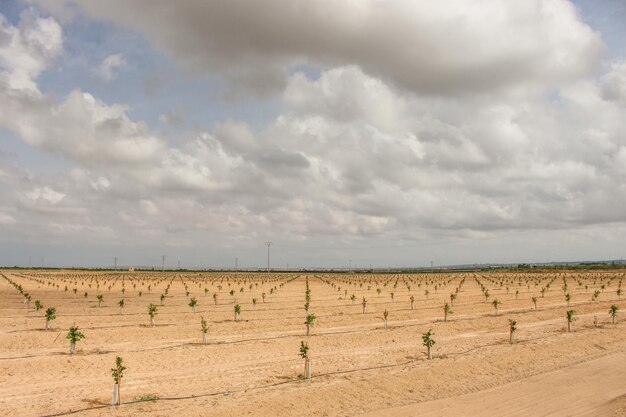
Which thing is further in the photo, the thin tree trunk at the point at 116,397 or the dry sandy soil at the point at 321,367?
the dry sandy soil at the point at 321,367

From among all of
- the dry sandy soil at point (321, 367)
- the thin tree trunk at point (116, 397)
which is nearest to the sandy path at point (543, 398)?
the dry sandy soil at point (321, 367)

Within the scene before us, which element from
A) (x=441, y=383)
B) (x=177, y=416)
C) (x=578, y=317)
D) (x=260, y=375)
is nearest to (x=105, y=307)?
(x=260, y=375)

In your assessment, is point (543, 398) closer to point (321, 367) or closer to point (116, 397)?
point (321, 367)

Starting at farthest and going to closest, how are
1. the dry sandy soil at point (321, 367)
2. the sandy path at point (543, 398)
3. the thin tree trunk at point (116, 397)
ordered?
the dry sandy soil at point (321, 367) < the thin tree trunk at point (116, 397) < the sandy path at point (543, 398)

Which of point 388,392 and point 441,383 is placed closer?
point 388,392

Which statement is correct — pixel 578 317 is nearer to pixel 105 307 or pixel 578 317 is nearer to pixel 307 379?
pixel 307 379

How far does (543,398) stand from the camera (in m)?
22.9

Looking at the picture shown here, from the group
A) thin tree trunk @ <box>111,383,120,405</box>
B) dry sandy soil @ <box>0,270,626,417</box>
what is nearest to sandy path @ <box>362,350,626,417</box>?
dry sandy soil @ <box>0,270,626,417</box>

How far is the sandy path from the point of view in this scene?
69.2 ft

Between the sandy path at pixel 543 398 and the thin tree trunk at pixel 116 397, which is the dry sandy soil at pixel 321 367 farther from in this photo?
the thin tree trunk at pixel 116 397

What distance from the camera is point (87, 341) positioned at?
3631cm

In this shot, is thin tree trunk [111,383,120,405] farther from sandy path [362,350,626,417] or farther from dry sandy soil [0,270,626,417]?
sandy path [362,350,626,417]

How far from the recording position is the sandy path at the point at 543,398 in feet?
69.2

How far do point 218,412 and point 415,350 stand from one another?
56.9 feet
